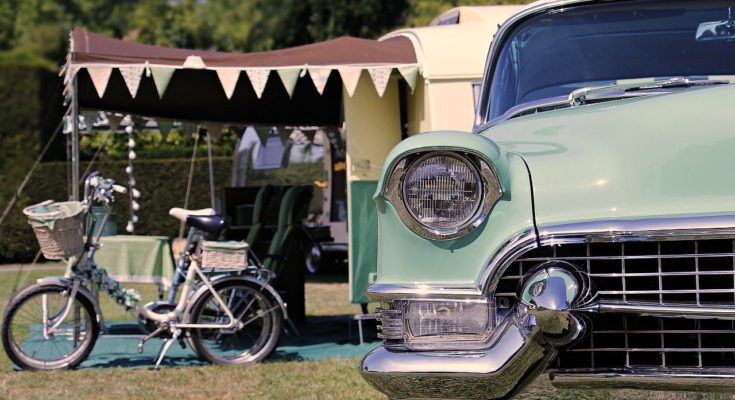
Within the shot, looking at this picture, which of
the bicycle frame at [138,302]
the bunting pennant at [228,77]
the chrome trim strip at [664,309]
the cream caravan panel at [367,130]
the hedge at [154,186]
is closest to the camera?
the chrome trim strip at [664,309]

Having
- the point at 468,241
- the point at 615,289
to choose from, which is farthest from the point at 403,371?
the point at 615,289

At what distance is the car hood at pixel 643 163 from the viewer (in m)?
2.75

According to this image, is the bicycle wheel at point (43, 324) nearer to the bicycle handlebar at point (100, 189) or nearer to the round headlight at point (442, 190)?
the bicycle handlebar at point (100, 189)

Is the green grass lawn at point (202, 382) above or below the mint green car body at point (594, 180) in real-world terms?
below

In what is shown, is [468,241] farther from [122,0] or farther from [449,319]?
[122,0]

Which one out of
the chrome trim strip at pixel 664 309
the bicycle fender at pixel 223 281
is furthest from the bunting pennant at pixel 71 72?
the chrome trim strip at pixel 664 309

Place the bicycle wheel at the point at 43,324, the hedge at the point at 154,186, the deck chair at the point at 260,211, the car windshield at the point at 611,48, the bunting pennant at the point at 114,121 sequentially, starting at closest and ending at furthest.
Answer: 1. the car windshield at the point at 611,48
2. the bicycle wheel at the point at 43,324
3. the deck chair at the point at 260,211
4. the bunting pennant at the point at 114,121
5. the hedge at the point at 154,186

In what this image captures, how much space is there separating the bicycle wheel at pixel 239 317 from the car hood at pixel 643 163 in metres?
3.90

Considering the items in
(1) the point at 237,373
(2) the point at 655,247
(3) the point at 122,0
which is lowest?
(1) the point at 237,373

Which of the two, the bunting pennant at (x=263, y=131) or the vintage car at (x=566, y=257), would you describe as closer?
the vintage car at (x=566, y=257)

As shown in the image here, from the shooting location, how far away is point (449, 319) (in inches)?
112

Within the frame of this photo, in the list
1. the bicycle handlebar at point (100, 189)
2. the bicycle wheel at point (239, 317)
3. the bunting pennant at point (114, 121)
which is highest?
the bunting pennant at point (114, 121)

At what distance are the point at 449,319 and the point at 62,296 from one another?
423 centimetres

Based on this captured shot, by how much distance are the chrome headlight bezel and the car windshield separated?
1.21 m
